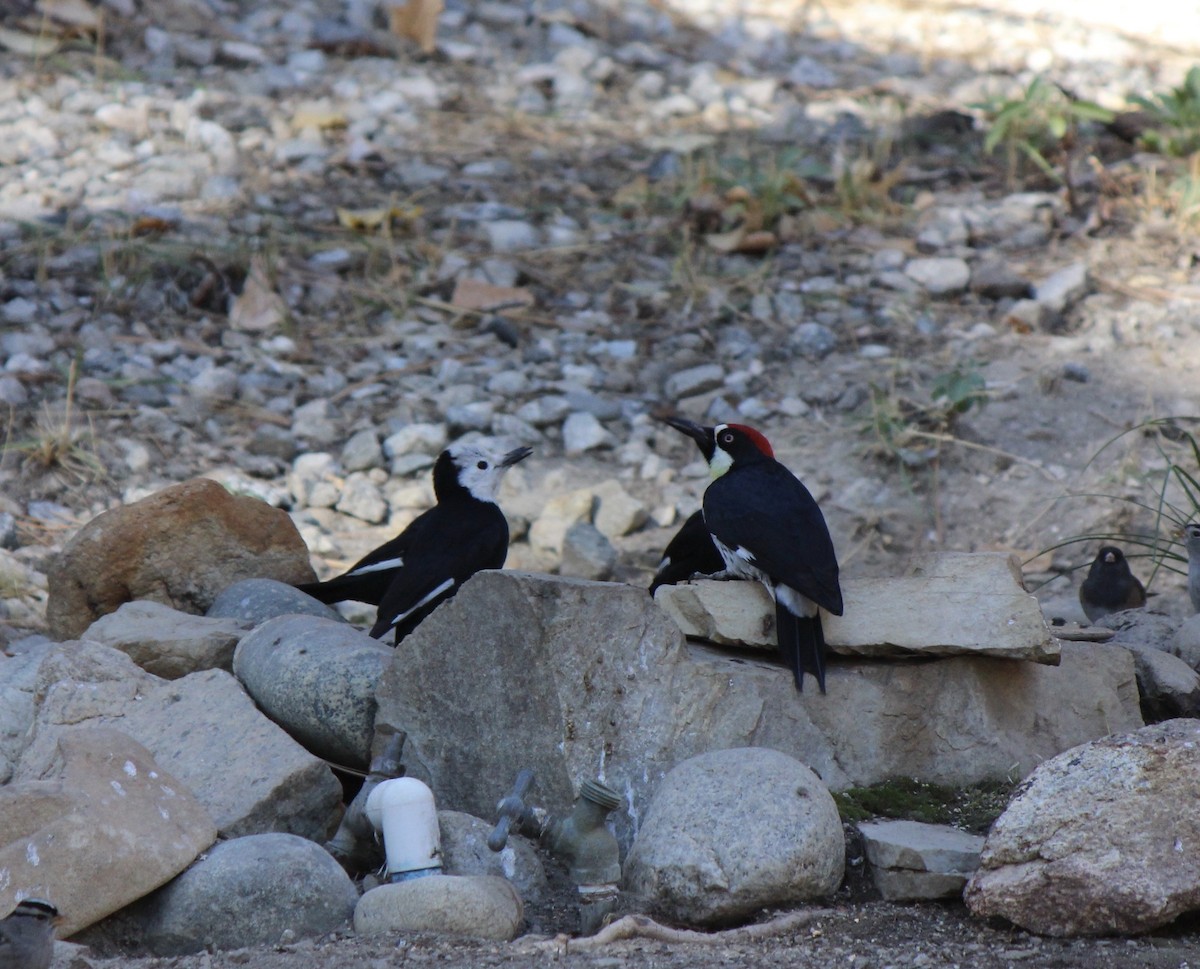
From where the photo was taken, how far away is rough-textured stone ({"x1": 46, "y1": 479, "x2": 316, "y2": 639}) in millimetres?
5773

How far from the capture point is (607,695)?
4.50m

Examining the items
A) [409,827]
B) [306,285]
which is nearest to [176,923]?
[409,827]

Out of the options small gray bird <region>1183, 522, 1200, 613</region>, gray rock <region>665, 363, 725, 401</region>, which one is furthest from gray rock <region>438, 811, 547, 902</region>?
gray rock <region>665, 363, 725, 401</region>

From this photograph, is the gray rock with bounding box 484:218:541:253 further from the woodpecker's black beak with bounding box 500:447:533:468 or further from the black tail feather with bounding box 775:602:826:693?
the black tail feather with bounding box 775:602:826:693

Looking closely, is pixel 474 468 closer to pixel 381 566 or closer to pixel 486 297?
pixel 381 566

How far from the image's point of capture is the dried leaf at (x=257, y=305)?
28.2 ft

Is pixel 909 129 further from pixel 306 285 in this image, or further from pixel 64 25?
pixel 64 25

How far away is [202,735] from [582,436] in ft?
12.1

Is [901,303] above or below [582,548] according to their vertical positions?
above

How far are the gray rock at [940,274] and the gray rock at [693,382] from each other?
4.80 ft

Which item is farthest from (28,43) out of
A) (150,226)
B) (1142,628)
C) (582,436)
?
(1142,628)

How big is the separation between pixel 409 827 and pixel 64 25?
8.60 metres

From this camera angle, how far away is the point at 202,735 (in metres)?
4.58

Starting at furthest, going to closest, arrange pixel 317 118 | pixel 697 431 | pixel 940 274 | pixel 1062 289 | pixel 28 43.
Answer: pixel 28 43 < pixel 317 118 < pixel 940 274 < pixel 1062 289 < pixel 697 431
